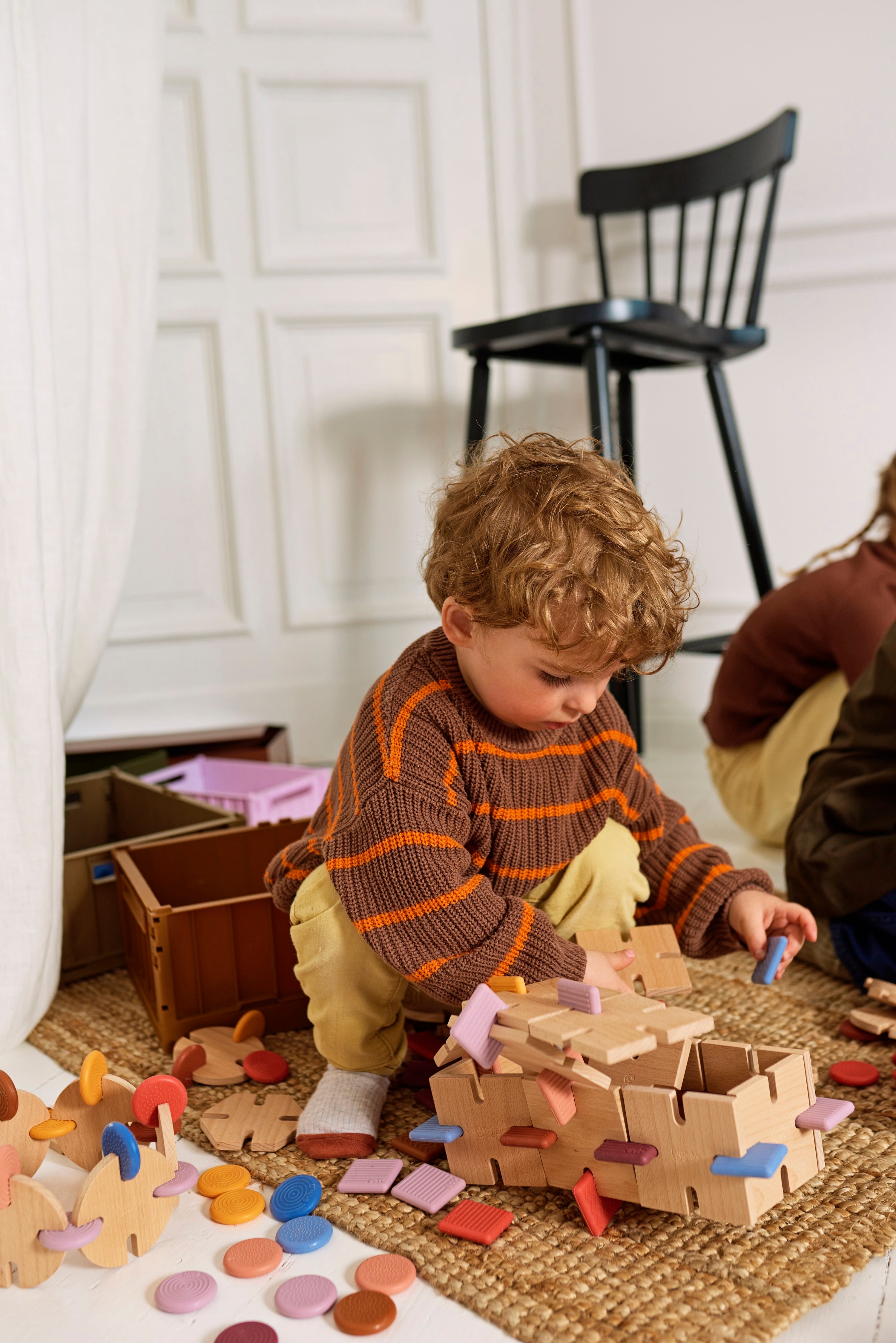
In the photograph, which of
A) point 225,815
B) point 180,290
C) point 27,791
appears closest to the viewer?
point 27,791

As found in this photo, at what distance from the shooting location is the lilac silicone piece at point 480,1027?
63 cm

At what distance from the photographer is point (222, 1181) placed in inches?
27.5

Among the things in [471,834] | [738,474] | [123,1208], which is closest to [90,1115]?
[123,1208]

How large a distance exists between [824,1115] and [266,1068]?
42 cm

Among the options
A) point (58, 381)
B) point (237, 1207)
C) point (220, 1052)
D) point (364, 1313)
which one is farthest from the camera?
point (58, 381)

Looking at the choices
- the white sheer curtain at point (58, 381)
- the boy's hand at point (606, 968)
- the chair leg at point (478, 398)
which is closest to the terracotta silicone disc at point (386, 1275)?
the boy's hand at point (606, 968)

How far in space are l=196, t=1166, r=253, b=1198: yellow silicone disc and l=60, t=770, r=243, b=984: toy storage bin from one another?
0.41 metres

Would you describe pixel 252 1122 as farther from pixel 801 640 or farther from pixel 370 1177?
pixel 801 640

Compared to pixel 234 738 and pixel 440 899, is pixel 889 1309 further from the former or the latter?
pixel 234 738

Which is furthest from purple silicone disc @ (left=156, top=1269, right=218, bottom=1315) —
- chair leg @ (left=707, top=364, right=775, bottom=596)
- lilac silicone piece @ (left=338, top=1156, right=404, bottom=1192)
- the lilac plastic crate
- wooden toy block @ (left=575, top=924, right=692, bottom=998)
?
chair leg @ (left=707, top=364, right=775, bottom=596)

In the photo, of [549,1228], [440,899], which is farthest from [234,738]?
[549,1228]

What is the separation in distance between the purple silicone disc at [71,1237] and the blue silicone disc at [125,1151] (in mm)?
29

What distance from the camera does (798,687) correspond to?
53.6 inches

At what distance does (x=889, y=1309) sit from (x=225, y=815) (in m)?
0.76
